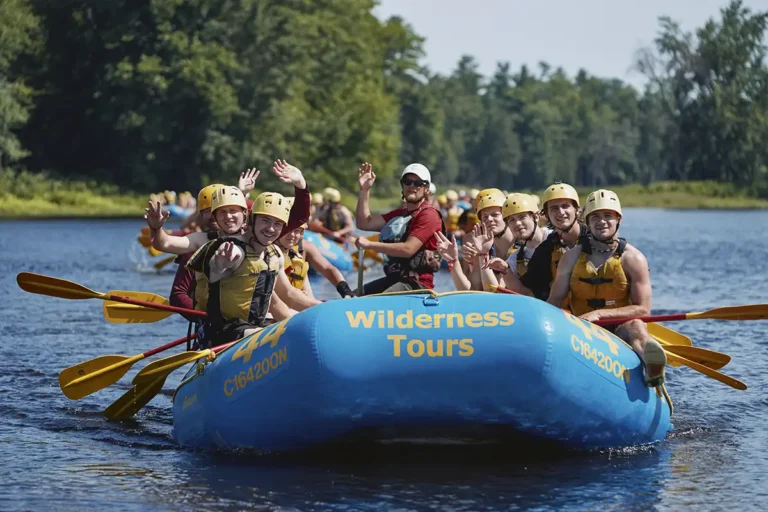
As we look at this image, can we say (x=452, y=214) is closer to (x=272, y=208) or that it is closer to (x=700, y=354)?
(x=700, y=354)

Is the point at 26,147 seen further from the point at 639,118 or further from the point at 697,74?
the point at 639,118

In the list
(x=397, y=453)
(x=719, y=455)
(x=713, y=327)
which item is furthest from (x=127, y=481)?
(x=713, y=327)

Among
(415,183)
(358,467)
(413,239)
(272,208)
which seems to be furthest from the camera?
(415,183)

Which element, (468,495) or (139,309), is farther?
(139,309)

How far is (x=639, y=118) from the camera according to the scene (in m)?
162

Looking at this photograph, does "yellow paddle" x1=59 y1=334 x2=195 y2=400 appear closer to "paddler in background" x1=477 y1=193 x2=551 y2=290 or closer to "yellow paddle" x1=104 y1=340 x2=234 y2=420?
"yellow paddle" x1=104 y1=340 x2=234 y2=420

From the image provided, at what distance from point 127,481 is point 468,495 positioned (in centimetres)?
233

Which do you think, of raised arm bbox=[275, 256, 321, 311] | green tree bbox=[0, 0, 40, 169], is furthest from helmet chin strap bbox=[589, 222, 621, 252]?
green tree bbox=[0, 0, 40, 169]

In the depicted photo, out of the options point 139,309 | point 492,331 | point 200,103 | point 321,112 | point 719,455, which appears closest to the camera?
point 492,331

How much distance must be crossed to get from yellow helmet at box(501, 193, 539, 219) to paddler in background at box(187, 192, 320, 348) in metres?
2.40

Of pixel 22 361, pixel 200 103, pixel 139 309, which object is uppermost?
pixel 200 103

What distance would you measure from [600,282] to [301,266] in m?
3.22

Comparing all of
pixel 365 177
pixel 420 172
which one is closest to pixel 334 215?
pixel 365 177

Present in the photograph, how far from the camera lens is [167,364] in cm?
1055
